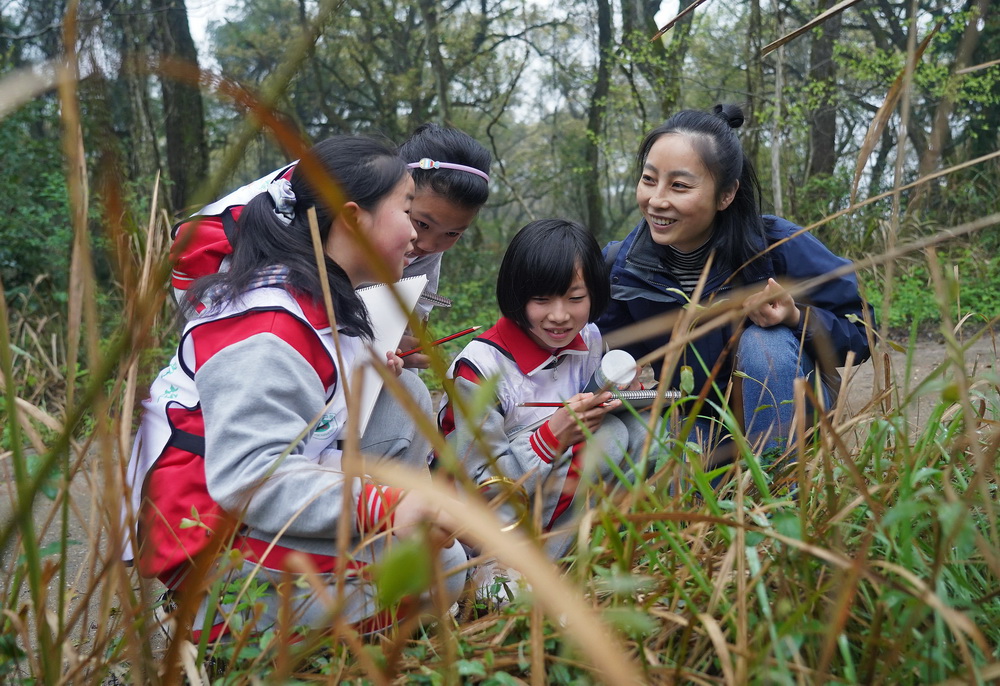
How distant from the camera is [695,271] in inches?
100

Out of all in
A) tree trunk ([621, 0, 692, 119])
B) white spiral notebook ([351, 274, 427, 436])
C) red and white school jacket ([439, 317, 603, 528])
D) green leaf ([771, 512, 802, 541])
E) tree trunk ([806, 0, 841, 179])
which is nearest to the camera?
green leaf ([771, 512, 802, 541])

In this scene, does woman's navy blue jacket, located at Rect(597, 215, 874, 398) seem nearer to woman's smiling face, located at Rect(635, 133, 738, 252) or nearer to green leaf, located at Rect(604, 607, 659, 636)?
woman's smiling face, located at Rect(635, 133, 738, 252)

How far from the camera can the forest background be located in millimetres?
748

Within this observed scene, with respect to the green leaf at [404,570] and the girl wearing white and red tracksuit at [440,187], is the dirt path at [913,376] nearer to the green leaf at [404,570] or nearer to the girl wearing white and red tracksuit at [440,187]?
the green leaf at [404,570]

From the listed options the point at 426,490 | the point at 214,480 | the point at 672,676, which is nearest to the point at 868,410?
the point at 672,676

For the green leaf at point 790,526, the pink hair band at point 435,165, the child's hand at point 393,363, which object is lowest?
the green leaf at point 790,526

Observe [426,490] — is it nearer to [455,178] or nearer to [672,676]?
[672,676]

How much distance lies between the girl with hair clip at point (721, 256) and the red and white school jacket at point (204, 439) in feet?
3.67

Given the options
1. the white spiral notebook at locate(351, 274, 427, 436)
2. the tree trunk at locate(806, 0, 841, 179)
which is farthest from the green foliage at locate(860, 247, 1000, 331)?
the white spiral notebook at locate(351, 274, 427, 436)

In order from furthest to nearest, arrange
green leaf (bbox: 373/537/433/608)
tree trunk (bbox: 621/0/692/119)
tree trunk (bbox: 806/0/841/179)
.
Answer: tree trunk (bbox: 806/0/841/179), tree trunk (bbox: 621/0/692/119), green leaf (bbox: 373/537/433/608)

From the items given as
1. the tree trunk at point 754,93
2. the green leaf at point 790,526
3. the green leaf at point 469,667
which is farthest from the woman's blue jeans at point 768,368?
the tree trunk at point 754,93

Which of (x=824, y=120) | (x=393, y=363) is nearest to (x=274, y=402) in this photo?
(x=393, y=363)

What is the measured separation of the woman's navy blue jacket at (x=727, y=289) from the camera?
7.91 ft

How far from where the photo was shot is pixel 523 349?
92.9 inches
